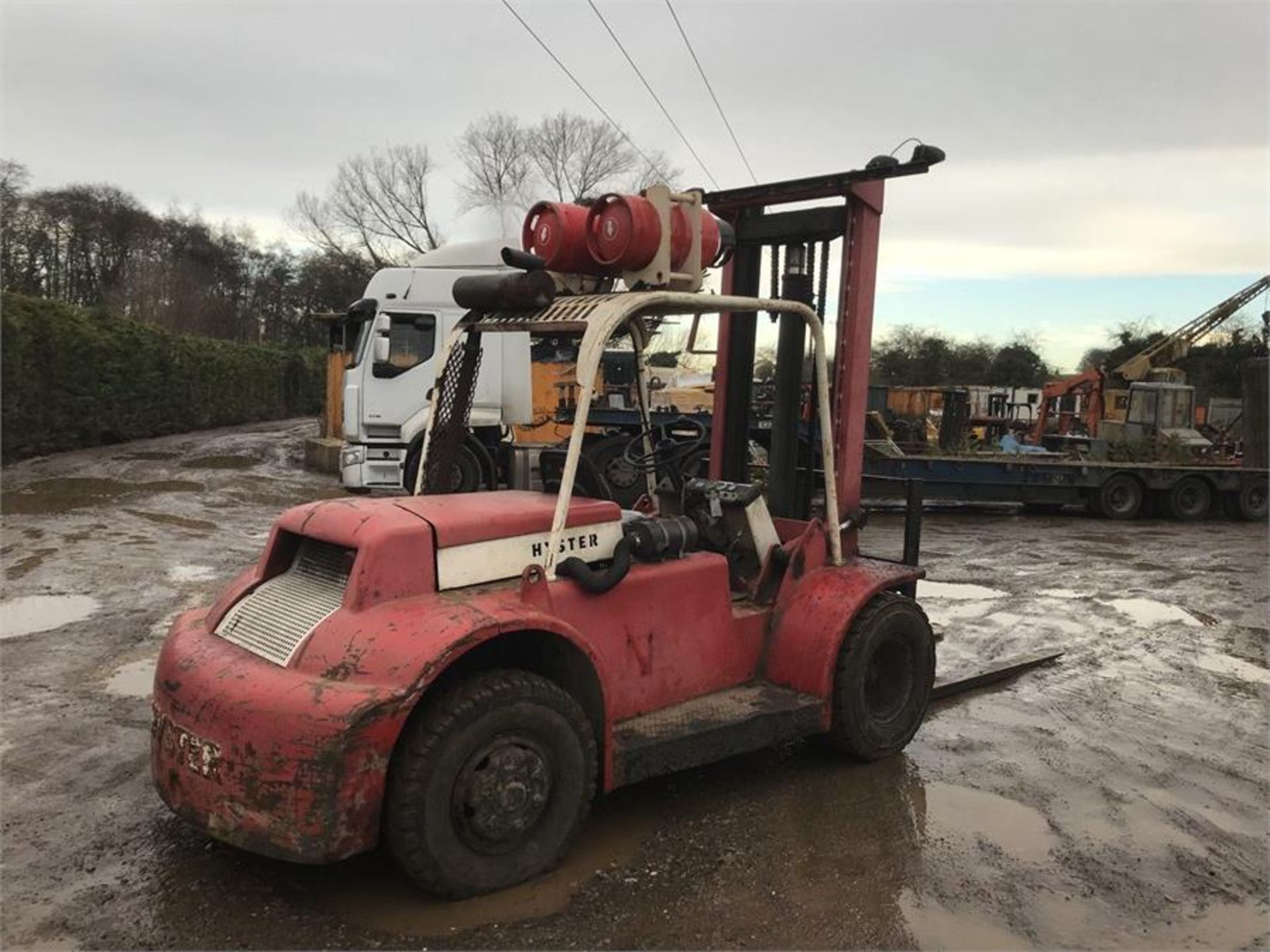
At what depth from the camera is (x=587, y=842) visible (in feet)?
12.6

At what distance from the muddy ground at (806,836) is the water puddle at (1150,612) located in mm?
650

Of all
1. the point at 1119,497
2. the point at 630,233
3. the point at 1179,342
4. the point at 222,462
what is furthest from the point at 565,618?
the point at 1179,342

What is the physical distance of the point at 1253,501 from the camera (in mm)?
17250

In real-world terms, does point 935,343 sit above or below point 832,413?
above

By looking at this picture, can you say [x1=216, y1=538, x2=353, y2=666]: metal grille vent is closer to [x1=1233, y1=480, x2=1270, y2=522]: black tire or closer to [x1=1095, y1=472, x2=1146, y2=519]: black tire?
[x1=1095, y1=472, x2=1146, y2=519]: black tire

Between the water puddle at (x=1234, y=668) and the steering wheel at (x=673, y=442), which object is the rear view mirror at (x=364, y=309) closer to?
the steering wheel at (x=673, y=442)

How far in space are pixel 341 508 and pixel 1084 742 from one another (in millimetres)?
4084

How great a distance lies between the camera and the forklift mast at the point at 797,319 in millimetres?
5012

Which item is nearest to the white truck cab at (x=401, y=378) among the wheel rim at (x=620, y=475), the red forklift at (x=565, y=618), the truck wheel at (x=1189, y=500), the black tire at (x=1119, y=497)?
the wheel rim at (x=620, y=475)

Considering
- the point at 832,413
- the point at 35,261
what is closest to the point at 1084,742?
the point at 832,413

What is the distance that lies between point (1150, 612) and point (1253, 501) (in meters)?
10.6

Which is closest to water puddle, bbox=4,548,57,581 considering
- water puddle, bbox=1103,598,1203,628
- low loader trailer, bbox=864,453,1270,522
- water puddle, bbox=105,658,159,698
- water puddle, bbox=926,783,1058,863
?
water puddle, bbox=105,658,159,698

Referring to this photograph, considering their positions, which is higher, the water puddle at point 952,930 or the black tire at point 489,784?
the black tire at point 489,784

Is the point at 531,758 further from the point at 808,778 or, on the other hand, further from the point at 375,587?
the point at 808,778
